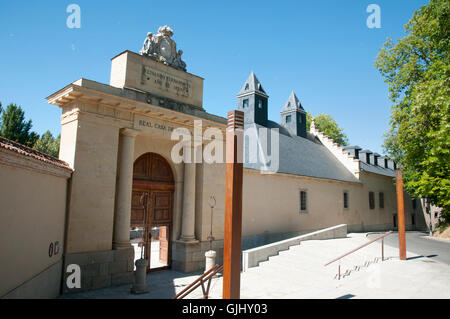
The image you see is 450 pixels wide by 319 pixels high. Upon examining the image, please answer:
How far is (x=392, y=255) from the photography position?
51.3ft

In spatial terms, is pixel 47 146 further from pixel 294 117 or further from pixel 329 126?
pixel 329 126

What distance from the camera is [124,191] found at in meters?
12.1

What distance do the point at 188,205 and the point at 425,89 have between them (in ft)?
57.2

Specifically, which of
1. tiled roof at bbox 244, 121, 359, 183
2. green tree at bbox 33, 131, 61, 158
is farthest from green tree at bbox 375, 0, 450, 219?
green tree at bbox 33, 131, 61, 158

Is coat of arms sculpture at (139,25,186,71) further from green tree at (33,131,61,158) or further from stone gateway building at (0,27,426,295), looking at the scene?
green tree at (33,131,61,158)

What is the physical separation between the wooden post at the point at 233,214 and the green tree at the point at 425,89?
645 inches

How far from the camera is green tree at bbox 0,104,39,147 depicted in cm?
3303

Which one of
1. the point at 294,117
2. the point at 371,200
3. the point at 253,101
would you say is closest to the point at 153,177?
the point at 253,101

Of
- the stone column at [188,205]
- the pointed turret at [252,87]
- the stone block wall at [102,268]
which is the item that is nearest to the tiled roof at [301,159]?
the pointed turret at [252,87]

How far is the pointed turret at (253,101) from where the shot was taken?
89.6 ft

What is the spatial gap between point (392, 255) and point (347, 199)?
1348cm

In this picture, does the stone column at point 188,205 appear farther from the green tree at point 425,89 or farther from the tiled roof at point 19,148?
the green tree at point 425,89

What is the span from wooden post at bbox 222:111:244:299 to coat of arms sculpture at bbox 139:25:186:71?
8.91 metres
